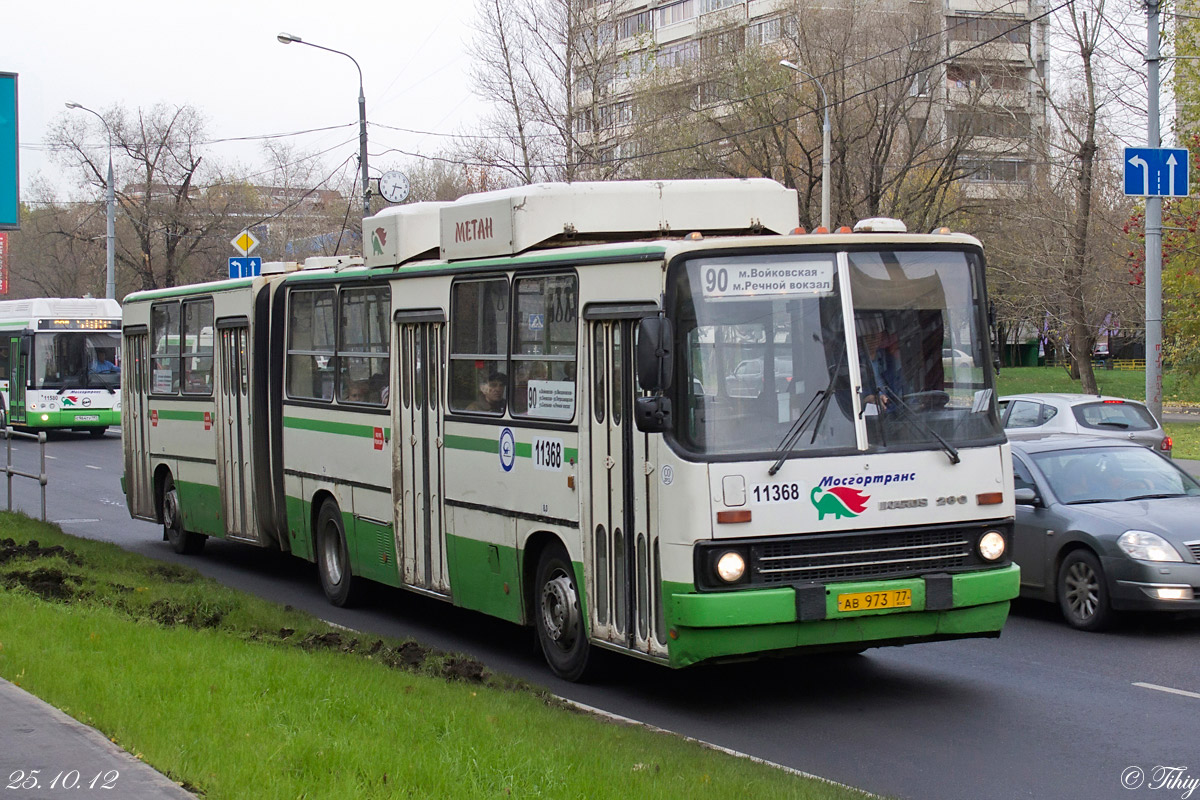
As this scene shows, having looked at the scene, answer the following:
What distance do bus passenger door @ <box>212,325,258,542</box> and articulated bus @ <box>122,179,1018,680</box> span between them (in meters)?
3.63

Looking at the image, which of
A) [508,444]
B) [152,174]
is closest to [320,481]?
[508,444]

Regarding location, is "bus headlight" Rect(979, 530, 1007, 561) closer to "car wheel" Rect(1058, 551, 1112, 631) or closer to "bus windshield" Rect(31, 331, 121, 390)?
"car wheel" Rect(1058, 551, 1112, 631)

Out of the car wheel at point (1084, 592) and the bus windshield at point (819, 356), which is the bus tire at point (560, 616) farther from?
the car wheel at point (1084, 592)

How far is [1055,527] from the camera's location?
37.7 ft

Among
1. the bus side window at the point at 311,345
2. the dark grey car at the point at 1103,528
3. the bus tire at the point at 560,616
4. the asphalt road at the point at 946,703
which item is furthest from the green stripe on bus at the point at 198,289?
the dark grey car at the point at 1103,528

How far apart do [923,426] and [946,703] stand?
5.48 ft

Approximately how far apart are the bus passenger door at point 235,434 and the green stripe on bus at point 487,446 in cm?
453

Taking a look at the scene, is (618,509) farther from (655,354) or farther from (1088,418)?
(1088,418)

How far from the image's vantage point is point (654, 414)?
8.09 metres

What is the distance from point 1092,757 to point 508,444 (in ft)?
14.0

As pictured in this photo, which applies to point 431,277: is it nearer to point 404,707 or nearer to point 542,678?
point 542,678

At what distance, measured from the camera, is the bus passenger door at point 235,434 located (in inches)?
574

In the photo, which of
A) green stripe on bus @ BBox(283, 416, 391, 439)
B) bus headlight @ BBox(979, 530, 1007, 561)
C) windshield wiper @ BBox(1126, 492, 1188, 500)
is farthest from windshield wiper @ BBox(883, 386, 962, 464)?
green stripe on bus @ BBox(283, 416, 391, 439)

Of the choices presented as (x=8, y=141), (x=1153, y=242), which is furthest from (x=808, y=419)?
(x=8, y=141)
